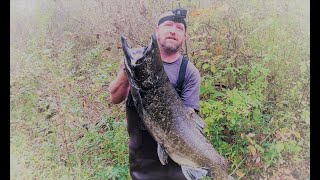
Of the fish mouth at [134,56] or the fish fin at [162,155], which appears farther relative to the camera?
the fish fin at [162,155]

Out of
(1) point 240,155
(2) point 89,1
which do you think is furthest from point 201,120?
(2) point 89,1

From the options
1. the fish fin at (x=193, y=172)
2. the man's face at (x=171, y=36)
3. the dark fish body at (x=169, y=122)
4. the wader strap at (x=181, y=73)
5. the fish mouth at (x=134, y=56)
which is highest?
the man's face at (x=171, y=36)

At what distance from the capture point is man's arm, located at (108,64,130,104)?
114 inches

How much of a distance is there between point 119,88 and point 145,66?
0.34 meters

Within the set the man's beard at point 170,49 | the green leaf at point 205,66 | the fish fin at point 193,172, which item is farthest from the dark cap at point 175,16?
the fish fin at point 193,172

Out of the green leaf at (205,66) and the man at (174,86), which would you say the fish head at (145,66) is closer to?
the man at (174,86)

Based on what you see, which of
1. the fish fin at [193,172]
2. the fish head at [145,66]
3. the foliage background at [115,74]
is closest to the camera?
the fish head at [145,66]

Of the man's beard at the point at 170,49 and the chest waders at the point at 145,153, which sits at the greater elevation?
the man's beard at the point at 170,49

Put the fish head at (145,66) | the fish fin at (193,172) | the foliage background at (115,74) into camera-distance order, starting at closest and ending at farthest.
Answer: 1. the fish head at (145,66)
2. the fish fin at (193,172)
3. the foliage background at (115,74)

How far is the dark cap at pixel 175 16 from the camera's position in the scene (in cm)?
296

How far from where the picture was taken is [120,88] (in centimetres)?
295

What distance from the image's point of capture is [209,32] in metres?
3.17

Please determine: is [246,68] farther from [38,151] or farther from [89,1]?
[38,151]

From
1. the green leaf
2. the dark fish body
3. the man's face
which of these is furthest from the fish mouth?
the green leaf
